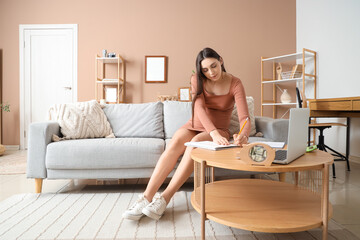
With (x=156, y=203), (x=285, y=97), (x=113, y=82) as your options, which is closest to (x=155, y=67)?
(x=113, y=82)

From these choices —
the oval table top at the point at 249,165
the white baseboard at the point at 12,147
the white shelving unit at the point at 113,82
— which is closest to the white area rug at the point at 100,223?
the oval table top at the point at 249,165

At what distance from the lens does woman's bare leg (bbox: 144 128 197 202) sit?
1.47 metres

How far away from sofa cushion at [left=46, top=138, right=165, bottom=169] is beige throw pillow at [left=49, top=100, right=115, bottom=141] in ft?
0.62

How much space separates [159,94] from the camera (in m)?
4.37

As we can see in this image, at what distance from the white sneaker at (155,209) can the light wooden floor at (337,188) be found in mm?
787

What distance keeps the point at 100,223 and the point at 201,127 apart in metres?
0.89

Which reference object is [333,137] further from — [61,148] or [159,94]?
[61,148]

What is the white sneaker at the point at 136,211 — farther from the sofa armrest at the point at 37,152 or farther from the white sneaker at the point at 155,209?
the sofa armrest at the point at 37,152

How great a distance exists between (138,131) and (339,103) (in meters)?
1.97

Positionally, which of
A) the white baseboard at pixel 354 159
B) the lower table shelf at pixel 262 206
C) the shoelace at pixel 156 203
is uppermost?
the lower table shelf at pixel 262 206

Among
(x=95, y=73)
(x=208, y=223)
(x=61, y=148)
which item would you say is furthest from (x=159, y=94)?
(x=208, y=223)

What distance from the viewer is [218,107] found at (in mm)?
1828

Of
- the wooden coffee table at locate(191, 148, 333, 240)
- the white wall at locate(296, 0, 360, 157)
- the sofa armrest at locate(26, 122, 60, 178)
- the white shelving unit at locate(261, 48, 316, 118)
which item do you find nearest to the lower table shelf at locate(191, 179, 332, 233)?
the wooden coffee table at locate(191, 148, 333, 240)

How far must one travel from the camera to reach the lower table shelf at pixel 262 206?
0.98 metres
